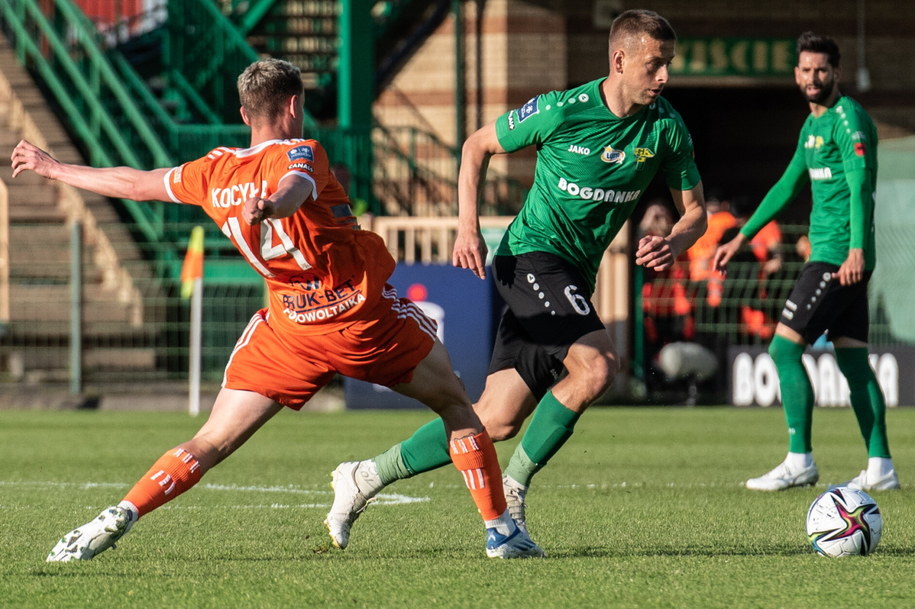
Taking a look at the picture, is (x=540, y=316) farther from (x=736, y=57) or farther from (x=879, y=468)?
(x=736, y=57)

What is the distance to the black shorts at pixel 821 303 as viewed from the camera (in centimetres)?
899

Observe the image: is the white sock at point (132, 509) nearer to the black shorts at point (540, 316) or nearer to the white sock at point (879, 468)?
the black shorts at point (540, 316)

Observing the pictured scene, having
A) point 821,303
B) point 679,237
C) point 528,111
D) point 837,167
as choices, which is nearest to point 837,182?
point 837,167

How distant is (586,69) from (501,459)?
13133mm

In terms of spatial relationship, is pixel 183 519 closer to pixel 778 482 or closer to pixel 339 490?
pixel 339 490

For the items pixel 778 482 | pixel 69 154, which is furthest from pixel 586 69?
pixel 778 482

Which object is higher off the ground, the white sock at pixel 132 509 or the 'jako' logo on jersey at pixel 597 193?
the 'jako' logo on jersey at pixel 597 193

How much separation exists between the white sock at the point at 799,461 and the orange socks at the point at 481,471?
3251 mm

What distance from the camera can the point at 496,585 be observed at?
5.48 m

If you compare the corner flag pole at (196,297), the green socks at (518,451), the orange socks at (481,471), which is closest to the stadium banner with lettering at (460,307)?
the corner flag pole at (196,297)

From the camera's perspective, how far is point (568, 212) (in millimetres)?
7086

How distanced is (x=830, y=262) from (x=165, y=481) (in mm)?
4532

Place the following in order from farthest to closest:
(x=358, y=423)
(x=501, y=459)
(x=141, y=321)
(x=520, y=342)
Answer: (x=141, y=321)
(x=358, y=423)
(x=501, y=459)
(x=520, y=342)

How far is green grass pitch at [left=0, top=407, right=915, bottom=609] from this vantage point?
533 centimetres
